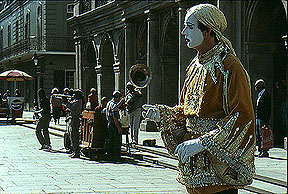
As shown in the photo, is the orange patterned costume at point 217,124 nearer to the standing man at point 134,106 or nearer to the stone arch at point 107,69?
the standing man at point 134,106

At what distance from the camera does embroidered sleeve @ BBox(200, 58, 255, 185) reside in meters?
3.28

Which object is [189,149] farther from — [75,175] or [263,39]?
[263,39]

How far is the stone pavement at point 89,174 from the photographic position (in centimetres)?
910

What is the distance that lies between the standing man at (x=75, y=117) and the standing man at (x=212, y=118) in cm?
1049

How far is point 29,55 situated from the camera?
42344mm

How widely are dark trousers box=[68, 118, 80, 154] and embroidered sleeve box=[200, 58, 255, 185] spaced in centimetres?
1106

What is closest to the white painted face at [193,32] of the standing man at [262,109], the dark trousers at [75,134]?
the standing man at [262,109]

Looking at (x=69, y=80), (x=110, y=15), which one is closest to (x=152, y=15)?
(x=110, y=15)

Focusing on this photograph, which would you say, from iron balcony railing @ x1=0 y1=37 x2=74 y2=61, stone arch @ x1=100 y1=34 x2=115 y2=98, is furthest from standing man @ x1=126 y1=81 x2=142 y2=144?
iron balcony railing @ x1=0 y1=37 x2=74 y2=61

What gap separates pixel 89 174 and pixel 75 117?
3.47m

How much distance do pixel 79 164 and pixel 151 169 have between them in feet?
6.06

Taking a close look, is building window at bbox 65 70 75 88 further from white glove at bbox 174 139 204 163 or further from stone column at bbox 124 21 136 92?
white glove at bbox 174 139 204 163

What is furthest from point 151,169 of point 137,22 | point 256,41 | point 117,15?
point 117,15

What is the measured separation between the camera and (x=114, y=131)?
13.6 metres
